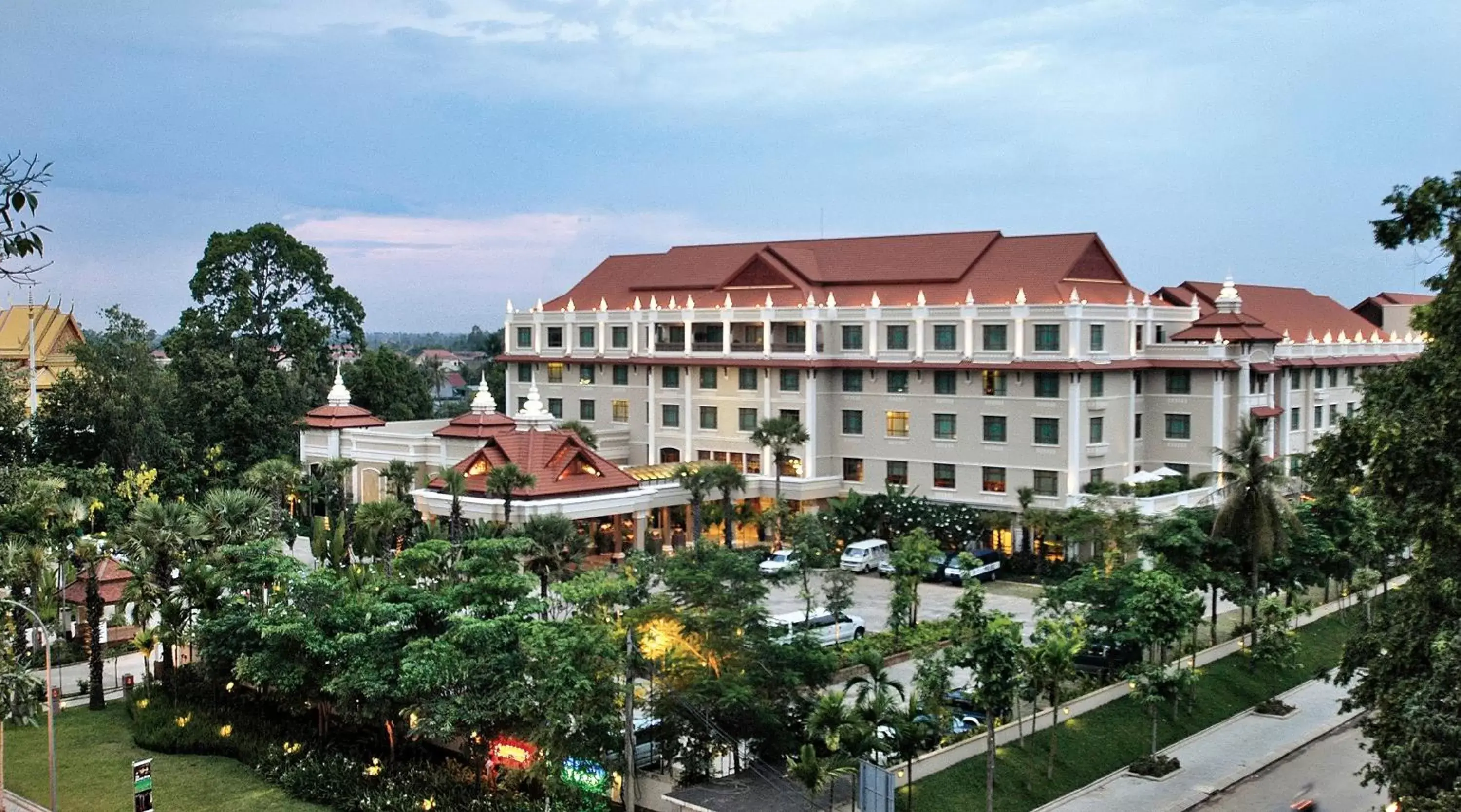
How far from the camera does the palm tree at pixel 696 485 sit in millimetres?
53156

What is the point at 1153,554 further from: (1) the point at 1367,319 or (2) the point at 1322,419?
(1) the point at 1367,319

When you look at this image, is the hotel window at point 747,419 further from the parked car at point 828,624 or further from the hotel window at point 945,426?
the parked car at point 828,624

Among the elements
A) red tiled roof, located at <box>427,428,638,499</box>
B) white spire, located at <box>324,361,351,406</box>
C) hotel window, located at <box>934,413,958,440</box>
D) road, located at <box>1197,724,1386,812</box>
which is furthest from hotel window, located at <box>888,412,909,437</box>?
white spire, located at <box>324,361,351,406</box>

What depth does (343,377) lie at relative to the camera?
268ft

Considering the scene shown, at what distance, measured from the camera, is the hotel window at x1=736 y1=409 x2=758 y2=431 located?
6069cm

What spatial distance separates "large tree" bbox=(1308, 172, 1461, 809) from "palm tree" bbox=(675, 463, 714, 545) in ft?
104

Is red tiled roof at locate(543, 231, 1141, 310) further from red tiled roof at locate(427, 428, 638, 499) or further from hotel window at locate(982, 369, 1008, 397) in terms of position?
red tiled roof at locate(427, 428, 638, 499)

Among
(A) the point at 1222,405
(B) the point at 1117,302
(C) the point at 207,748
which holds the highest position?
(B) the point at 1117,302

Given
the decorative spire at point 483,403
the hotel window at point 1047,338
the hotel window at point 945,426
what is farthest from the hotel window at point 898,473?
the decorative spire at point 483,403

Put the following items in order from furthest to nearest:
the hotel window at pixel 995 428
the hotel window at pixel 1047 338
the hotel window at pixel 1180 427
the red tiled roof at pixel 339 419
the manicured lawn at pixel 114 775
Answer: the red tiled roof at pixel 339 419 → the hotel window at pixel 1180 427 → the hotel window at pixel 995 428 → the hotel window at pixel 1047 338 → the manicured lawn at pixel 114 775

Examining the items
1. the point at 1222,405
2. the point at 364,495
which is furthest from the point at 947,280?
the point at 364,495

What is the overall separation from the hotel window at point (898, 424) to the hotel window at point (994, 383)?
4.05 metres

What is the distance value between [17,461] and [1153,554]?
145 feet

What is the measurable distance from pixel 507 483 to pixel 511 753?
1969cm
